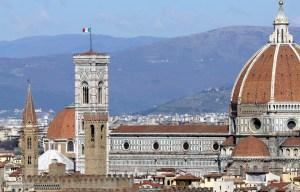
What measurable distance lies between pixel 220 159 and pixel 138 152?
8.26 meters

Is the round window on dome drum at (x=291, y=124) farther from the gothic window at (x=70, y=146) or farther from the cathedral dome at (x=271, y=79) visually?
the gothic window at (x=70, y=146)

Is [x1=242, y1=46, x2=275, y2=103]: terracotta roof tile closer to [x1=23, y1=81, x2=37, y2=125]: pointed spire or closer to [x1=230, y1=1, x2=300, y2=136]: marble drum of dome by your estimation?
[x1=230, y1=1, x2=300, y2=136]: marble drum of dome

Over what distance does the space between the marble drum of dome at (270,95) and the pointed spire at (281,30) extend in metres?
1.30

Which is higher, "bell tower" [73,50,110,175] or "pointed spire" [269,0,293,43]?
"pointed spire" [269,0,293,43]

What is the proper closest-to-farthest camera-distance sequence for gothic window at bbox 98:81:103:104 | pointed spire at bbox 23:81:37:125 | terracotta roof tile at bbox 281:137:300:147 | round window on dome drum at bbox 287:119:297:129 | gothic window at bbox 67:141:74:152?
pointed spire at bbox 23:81:37:125
terracotta roof tile at bbox 281:137:300:147
round window on dome drum at bbox 287:119:297:129
gothic window at bbox 98:81:103:104
gothic window at bbox 67:141:74:152

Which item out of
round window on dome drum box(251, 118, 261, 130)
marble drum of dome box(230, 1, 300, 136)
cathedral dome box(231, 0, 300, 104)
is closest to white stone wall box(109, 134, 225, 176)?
round window on dome drum box(251, 118, 261, 130)

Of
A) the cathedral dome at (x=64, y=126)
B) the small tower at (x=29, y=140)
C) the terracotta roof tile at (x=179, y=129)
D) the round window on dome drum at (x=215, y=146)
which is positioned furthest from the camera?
the cathedral dome at (x=64, y=126)

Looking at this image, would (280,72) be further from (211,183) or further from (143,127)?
(211,183)

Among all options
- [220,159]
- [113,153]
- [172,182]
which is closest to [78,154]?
[113,153]

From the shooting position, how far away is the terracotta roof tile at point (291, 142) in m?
Result: 130

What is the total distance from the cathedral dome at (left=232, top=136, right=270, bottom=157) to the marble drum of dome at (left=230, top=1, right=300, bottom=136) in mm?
3623

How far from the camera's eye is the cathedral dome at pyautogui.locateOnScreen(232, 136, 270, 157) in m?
128

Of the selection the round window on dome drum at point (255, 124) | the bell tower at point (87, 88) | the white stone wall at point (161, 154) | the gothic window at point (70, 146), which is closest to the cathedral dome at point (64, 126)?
the gothic window at point (70, 146)

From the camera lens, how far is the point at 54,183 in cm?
10038
